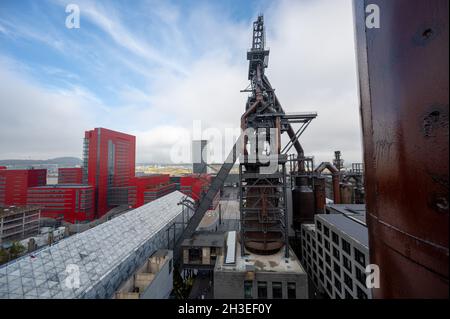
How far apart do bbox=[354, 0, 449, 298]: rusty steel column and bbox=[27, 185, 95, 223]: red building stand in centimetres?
4829

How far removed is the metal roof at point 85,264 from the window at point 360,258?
15.3m

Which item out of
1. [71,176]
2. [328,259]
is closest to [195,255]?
[328,259]

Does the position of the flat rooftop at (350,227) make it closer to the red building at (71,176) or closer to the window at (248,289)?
the window at (248,289)

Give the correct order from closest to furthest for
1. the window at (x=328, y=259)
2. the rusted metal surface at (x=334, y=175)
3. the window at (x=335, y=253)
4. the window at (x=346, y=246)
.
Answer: the window at (x=346, y=246), the window at (x=335, y=253), the window at (x=328, y=259), the rusted metal surface at (x=334, y=175)

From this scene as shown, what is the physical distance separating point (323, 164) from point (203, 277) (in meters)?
17.9

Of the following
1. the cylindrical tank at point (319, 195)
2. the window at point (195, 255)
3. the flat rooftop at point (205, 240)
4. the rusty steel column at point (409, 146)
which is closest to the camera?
the rusty steel column at point (409, 146)

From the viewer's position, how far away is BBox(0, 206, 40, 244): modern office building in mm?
27439

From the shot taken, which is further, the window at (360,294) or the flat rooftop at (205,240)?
the flat rooftop at (205,240)

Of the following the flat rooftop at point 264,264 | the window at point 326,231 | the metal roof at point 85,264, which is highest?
the window at point 326,231

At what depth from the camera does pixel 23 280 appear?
931cm

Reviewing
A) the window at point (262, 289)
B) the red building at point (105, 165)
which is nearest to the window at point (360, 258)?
the window at point (262, 289)

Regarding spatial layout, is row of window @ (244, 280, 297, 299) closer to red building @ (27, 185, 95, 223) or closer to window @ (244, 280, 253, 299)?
window @ (244, 280, 253, 299)

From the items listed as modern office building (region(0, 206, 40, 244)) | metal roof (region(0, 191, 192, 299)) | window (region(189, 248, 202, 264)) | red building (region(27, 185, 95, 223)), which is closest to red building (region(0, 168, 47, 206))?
red building (region(27, 185, 95, 223))

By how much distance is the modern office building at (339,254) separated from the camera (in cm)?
1074
